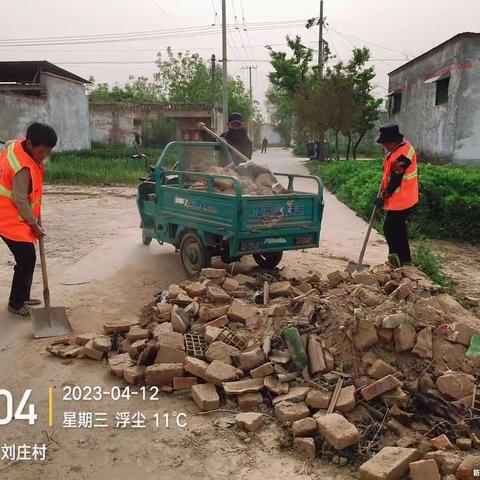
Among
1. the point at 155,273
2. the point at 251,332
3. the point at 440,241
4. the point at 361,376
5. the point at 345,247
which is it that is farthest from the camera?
the point at 440,241

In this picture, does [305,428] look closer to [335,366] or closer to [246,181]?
[335,366]

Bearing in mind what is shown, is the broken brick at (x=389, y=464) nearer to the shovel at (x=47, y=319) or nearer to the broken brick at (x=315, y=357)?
the broken brick at (x=315, y=357)

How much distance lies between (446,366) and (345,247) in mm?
4839

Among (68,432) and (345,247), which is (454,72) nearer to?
(345,247)

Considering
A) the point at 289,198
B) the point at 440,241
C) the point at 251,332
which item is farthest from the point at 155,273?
the point at 440,241

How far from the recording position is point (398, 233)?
640cm

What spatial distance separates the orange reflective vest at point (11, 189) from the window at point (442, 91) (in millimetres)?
18711

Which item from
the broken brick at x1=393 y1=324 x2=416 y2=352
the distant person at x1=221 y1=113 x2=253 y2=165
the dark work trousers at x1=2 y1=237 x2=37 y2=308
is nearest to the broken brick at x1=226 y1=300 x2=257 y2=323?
the broken brick at x1=393 y1=324 x2=416 y2=352

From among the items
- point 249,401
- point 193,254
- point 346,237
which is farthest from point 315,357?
point 346,237

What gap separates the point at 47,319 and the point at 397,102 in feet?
87.2

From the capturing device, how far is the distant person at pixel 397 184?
20.1 feet

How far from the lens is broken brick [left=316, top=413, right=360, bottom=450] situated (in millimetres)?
3049

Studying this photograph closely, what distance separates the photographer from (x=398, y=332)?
12.2 ft

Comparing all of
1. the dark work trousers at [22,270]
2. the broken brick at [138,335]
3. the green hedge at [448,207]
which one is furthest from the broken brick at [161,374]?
the green hedge at [448,207]
